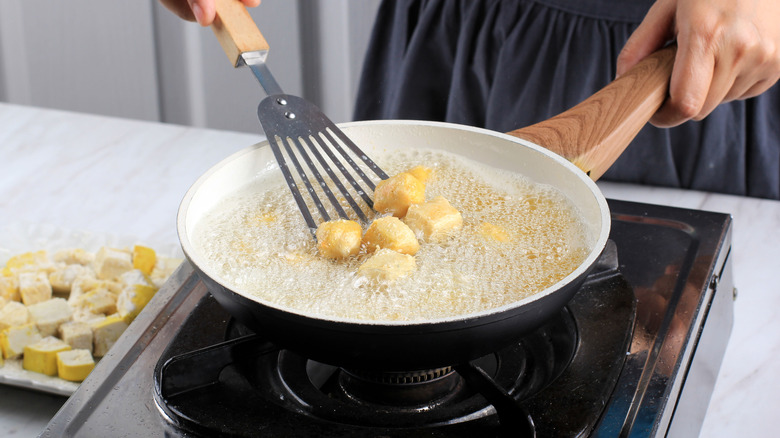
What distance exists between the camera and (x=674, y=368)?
730mm

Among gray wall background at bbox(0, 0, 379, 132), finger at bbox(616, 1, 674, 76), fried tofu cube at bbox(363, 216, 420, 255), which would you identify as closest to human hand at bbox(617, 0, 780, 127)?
finger at bbox(616, 1, 674, 76)

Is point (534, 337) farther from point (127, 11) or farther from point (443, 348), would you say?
point (127, 11)

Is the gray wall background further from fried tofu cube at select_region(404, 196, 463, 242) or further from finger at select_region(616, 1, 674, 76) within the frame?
fried tofu cube at select_region(404, 196, 463, 242)

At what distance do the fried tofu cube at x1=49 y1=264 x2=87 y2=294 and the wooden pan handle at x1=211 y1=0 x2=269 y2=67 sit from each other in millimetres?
352

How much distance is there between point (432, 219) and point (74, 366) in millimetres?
402

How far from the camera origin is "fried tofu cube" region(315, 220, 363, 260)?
0.66 m

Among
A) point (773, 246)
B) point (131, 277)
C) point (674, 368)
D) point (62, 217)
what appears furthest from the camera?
point (62, 217)

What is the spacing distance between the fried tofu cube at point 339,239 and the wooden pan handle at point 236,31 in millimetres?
231

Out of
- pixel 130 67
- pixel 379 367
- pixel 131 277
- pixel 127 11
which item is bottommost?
pixel 130 67

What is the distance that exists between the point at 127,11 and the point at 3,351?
195cm

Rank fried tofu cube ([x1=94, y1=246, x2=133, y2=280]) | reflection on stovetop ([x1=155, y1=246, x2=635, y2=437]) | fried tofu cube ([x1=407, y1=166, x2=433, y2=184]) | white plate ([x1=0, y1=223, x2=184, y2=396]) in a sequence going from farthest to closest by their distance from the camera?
white plate ([x1=0, y1=223, x2=184, y2=396]) → fried tofu cube ([x1=94, y1=246, x2=133, y2=280]) → fried tofu cube ([x1=407, y1=166, x2=433, y2=184]) → reflection on stovetop ([x1=155, y1=246, x2=635, y2=437])

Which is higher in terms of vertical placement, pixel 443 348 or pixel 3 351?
pixel 443 348

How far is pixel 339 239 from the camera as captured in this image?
0.66m

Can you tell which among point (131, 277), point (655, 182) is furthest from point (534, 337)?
point (655, 182)
